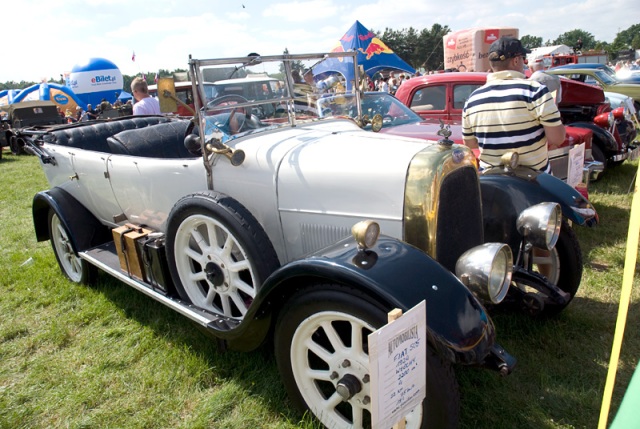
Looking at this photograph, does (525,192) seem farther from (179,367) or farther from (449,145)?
(179,367)

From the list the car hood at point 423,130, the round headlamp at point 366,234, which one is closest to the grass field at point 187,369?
the round headlamp at point 366,234

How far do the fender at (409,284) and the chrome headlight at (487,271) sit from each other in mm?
148

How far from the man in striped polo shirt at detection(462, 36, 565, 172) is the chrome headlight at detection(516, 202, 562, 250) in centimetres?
89

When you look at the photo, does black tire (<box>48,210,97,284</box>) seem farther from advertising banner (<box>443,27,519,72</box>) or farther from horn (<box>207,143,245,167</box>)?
advertising banner (<box>443,27,519,72</box>)

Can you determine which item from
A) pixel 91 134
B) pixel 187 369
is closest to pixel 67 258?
pixel 91 134

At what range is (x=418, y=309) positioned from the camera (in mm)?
1599

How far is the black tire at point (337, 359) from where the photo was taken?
1797 mm

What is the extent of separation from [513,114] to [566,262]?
43.4 inches

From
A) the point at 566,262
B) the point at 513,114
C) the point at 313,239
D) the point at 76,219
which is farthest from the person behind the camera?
the point at 76,219

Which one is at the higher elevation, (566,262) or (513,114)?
(513,114)

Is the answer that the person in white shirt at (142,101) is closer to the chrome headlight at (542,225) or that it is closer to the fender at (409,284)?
the fender at (409,284)

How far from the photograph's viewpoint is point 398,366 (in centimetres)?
155

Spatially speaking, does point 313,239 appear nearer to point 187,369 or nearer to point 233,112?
point 233,112

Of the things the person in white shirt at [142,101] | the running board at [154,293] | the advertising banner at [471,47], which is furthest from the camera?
the advertising banner at [471,47]
